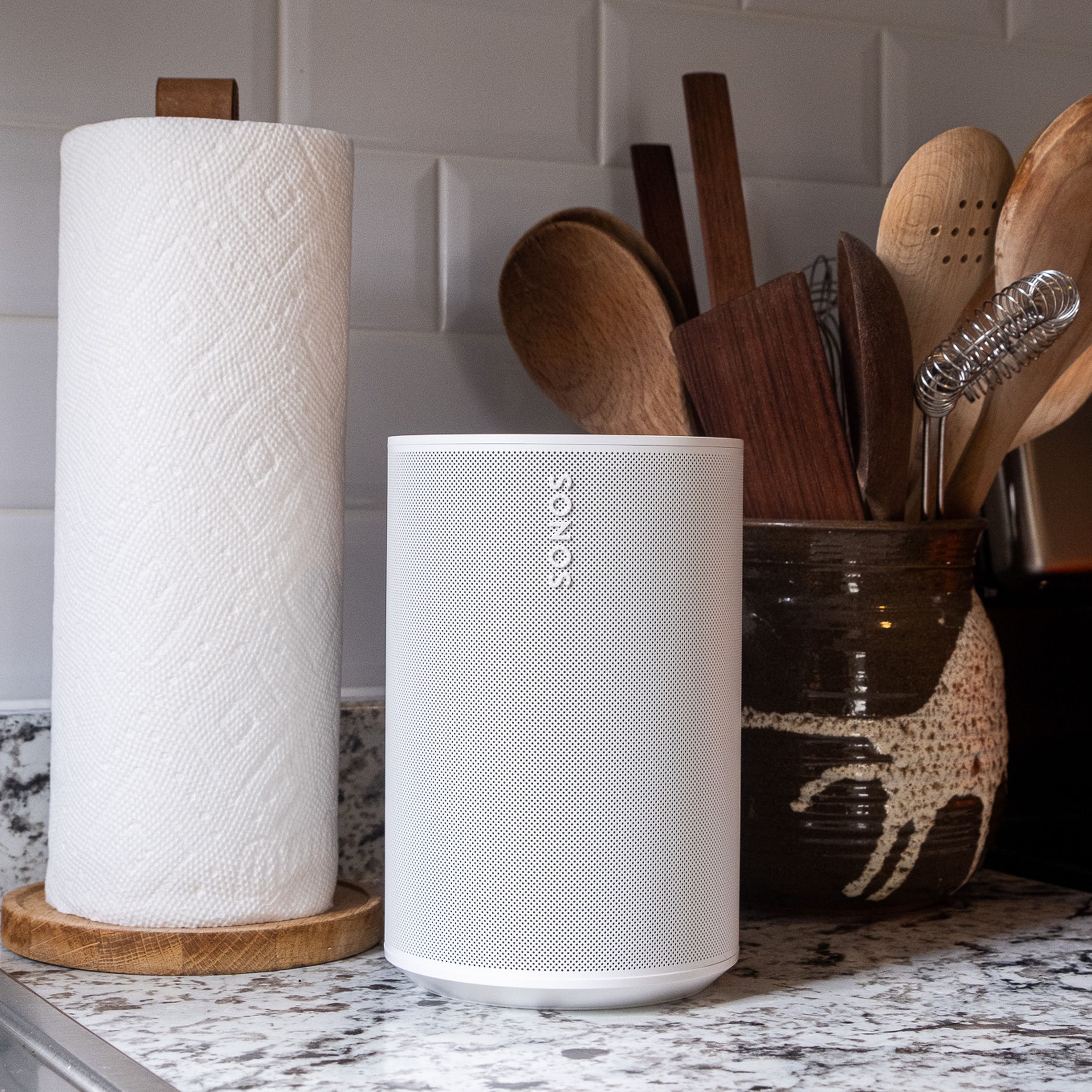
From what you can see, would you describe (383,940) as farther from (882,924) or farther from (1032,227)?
(1032,227)

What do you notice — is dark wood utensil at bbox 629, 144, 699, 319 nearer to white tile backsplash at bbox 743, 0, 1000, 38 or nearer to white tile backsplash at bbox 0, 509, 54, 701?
white tile backsplash at bbox 743, 0, 1000, 38

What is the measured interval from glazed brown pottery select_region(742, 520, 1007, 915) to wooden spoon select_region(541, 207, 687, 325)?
0.14m

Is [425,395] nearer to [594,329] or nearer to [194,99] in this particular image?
[594,329]

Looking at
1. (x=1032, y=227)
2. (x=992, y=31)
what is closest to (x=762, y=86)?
(x=992, y=31)

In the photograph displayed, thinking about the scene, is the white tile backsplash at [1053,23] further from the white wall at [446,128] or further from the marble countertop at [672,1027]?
the marble countertop at [672,1027]

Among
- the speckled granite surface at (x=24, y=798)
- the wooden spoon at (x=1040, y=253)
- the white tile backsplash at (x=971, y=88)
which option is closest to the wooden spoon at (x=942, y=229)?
the wooden spoon at (x=1040, y=253)

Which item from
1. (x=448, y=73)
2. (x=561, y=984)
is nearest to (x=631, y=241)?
(x=448, y=73)

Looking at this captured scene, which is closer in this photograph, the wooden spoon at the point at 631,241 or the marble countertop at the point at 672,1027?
the marble countertop at the point at 672,1027

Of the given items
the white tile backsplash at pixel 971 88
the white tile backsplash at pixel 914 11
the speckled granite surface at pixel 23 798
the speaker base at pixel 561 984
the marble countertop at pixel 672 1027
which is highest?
the white tile backsplash at pixel 914 11

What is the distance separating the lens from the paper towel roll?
0.54 metres

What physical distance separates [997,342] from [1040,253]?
0.20ft

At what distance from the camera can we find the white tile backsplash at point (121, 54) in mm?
689

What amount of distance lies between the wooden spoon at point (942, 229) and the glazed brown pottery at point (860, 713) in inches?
1.9

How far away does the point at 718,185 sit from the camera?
2.41 feet
